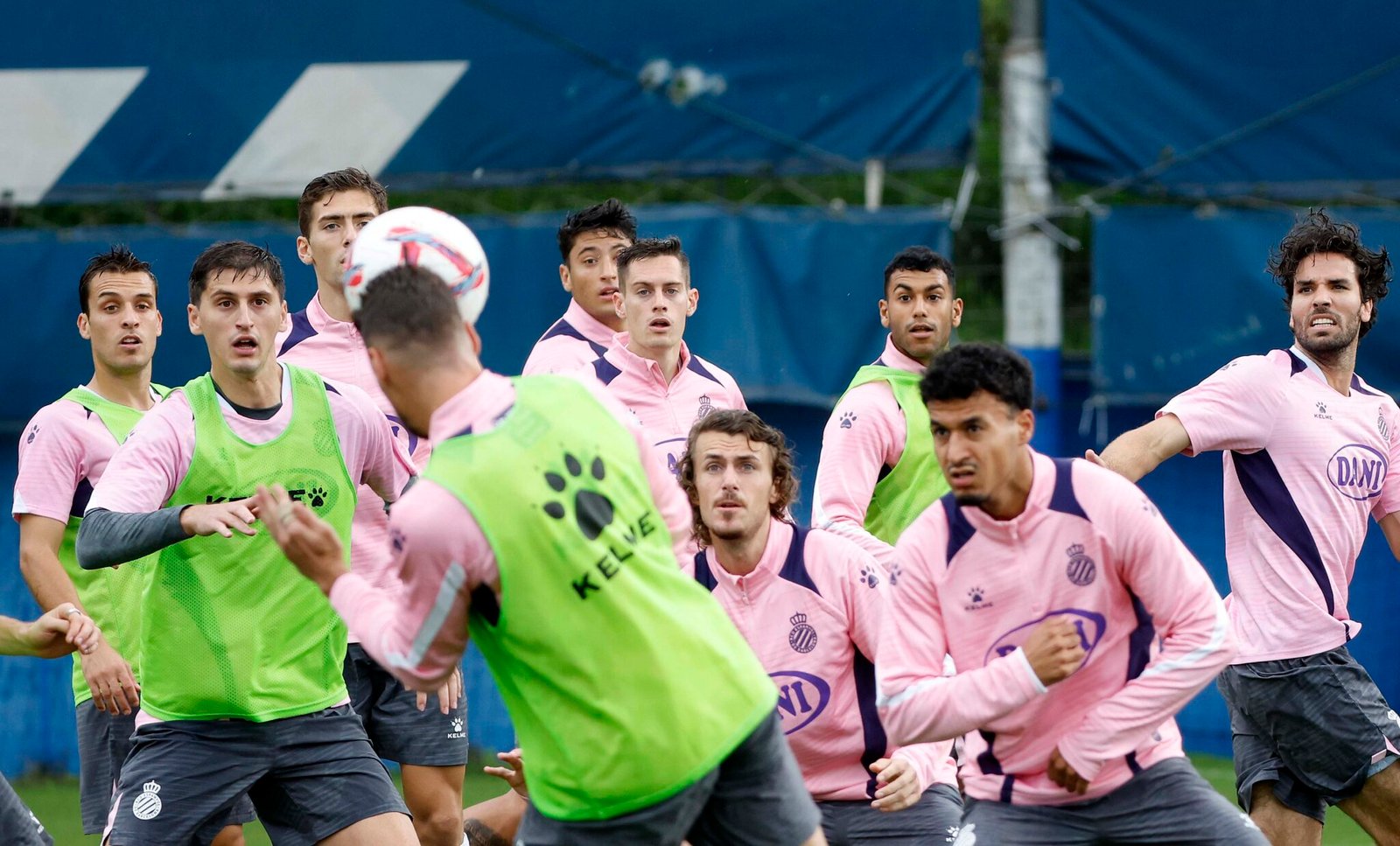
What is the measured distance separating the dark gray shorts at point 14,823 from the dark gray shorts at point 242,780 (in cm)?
22

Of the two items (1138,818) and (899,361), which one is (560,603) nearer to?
(1138,818)

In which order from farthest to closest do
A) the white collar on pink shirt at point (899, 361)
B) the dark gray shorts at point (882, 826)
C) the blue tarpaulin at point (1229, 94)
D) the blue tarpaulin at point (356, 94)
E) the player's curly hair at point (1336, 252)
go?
the blue tarpaulin at point (356, 94), the blue tarpaulin at point (1229, 94), the white collar on pink shirt at point (899, 361), the player's curly hair at point (1336, 252), the dark gray shorts at point (882, 826)

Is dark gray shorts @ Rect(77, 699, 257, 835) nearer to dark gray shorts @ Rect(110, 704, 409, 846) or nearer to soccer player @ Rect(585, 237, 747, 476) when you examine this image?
dark gray shorts @ Rect(110, 704, 409, 846)

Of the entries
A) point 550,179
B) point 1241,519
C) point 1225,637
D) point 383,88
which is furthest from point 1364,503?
point 383,88

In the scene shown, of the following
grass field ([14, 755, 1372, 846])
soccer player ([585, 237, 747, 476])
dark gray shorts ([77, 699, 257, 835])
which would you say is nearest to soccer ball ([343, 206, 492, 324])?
soccer player ([585, 237, 747, 476])

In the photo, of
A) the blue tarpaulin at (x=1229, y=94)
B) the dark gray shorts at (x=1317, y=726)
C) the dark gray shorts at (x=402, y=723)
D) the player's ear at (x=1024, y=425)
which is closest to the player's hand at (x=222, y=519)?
the dark gray shorts at (x=402, y=723)

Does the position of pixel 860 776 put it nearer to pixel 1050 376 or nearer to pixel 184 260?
pixel 1050 376

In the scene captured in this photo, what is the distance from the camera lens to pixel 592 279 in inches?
279

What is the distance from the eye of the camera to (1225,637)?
4.30 m

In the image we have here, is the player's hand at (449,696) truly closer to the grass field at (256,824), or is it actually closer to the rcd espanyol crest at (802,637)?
the rcd espanyol crest at (802,637)

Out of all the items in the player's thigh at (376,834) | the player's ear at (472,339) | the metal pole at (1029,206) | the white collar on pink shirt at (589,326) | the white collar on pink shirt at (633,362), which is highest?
the metal pole at (1029,206)

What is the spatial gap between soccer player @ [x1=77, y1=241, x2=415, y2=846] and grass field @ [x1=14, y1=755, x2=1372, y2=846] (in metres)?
2.84

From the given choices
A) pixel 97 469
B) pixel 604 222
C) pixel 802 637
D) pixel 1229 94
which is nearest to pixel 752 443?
pixel 802 637

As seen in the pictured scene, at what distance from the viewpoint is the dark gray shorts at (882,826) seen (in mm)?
5160
